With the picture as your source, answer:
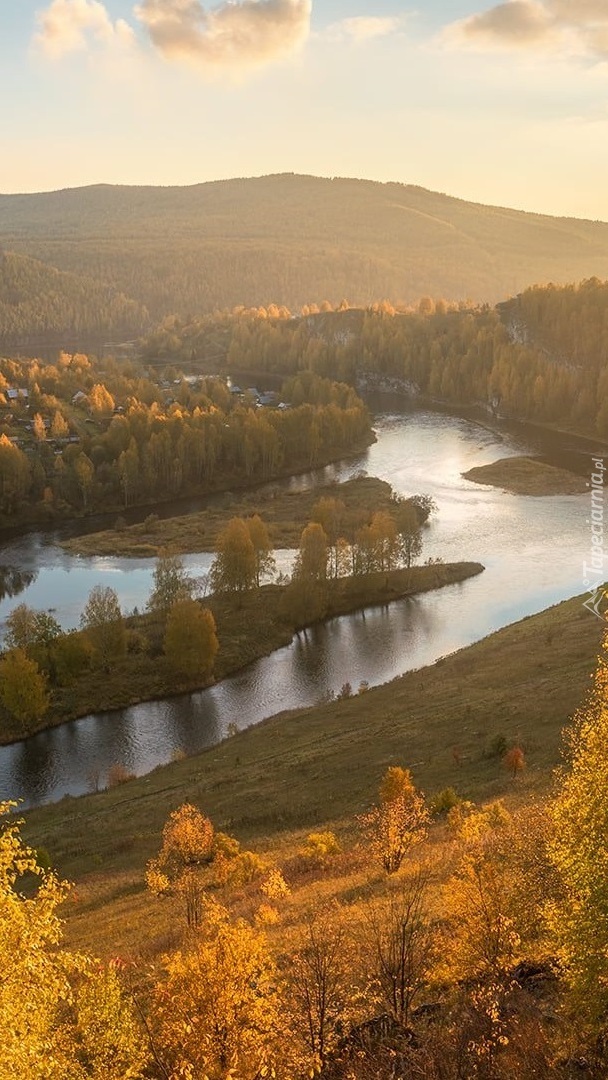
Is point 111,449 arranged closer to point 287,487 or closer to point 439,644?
point 287,487

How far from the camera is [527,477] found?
119125mm

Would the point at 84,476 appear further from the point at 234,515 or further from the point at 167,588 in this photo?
the point at 167,588

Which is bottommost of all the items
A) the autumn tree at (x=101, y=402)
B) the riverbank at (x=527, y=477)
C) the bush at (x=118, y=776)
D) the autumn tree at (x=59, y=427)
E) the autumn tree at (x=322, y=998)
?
the bush at (x=118, y=776)

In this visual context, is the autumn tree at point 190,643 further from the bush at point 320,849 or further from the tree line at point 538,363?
the tree line at point 538,363

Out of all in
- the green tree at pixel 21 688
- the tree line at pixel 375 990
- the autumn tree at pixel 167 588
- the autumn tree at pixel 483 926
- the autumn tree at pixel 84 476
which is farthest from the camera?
the autumn tree at pixel 84 476

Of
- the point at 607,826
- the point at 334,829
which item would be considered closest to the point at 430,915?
the point at 607,826

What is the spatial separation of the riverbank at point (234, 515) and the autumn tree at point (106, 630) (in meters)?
25.1

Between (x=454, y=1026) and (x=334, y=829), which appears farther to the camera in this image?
(x=334, y=829)

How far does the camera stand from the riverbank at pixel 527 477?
114 meters

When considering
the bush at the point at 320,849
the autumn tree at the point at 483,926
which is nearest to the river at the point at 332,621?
the bush at the point at 320,849

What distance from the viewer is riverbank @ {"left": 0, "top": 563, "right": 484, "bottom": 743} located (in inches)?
2438

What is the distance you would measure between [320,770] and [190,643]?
2236 cm

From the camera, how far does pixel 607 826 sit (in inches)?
599

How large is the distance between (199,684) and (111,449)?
2474 inches
